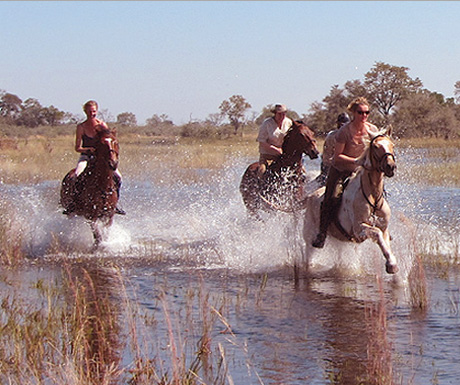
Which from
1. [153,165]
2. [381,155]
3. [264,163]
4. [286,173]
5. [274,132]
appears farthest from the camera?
[153,165]

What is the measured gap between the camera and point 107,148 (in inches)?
515

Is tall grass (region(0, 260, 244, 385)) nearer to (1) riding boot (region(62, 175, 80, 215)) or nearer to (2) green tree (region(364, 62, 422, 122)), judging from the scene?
(1) riding boot (region(62, 175, 80, 215))

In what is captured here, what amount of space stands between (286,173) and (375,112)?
167 ft

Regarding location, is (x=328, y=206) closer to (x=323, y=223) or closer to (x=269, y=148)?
(x=323, y=223)

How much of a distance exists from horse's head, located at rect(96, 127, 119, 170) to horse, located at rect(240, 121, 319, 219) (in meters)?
2.38

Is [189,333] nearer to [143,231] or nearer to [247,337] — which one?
[247,337]

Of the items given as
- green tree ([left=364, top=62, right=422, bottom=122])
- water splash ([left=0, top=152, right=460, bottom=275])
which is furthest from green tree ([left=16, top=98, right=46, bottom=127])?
water splash ([left=0, top=152, right=460, bottom=275])

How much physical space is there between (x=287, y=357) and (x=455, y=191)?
15387mm

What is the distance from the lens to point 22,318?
7863 millimetres

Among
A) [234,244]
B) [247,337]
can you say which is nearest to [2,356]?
[247,337]

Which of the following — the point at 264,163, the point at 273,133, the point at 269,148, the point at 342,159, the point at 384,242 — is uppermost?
the point at 273,133

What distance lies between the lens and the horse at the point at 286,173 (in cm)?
1288

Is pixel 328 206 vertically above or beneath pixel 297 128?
beneath

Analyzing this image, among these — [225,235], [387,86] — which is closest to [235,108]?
[387,86]
